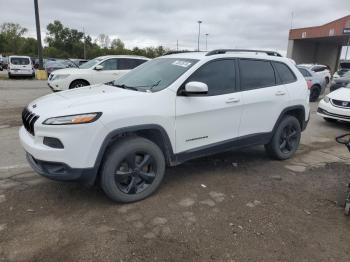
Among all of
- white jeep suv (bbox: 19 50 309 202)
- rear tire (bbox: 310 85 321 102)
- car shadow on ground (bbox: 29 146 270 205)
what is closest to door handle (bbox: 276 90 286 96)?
white jeep suv (bbox: 19 50 309 202)

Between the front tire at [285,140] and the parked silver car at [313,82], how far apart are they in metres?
8.40

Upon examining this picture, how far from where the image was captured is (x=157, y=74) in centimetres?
441

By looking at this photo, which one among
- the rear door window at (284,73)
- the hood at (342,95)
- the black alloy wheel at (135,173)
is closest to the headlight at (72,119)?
the black alloy wheel at (135,173)

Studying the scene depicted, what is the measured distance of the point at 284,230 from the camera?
3340mm

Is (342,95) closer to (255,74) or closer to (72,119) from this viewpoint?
(255,74)

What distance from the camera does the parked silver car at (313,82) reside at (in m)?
13.3

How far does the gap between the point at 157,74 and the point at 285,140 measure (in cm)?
252

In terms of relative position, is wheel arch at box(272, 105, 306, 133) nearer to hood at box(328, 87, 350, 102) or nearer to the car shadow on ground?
the car shadow on ground

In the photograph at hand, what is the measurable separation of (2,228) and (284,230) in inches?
110

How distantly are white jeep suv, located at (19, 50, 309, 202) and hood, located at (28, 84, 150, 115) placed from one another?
10 mm

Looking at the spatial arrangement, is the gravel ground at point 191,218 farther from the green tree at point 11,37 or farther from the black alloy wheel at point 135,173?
the green tree at point 11,37

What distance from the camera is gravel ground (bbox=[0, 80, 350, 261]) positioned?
295cm

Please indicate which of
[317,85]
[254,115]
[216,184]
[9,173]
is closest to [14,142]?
[9,173]

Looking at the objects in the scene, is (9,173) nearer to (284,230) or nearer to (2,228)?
(2,228)
